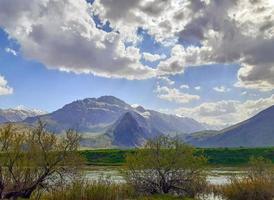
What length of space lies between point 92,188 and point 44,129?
9.10 m

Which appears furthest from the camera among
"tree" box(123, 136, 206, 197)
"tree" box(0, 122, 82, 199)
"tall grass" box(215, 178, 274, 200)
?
"tree" box(123, 136, 206, 197)

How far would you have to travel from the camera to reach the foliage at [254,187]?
4569cm

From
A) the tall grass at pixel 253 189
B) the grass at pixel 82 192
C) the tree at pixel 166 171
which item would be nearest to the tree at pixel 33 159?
the grass at pixel 82 192

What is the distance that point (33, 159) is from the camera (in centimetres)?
3966

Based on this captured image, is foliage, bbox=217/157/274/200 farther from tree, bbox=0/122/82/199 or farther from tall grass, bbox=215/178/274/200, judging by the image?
tree, bbox=0/122/82/199

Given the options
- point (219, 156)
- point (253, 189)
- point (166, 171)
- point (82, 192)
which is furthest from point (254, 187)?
point (219, 156)

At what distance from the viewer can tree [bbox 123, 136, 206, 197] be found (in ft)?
160

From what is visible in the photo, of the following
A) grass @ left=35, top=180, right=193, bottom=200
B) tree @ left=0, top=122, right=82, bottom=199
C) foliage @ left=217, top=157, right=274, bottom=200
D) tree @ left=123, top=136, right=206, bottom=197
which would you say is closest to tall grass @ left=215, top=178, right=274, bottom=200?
foliage @ left=217, top=157, right=274, bottom=200

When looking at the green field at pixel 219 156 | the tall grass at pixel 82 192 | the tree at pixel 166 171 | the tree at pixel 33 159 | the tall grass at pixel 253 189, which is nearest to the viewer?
the tall grass at pixel 82 192

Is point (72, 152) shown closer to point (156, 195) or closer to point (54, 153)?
point (54, 153)

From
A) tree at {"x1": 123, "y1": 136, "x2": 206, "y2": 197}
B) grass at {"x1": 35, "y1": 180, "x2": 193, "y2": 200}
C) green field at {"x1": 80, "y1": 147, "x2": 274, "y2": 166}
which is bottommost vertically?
grass at {"x1": 35, "y1": 180, "x2": 193, "y2": 200}

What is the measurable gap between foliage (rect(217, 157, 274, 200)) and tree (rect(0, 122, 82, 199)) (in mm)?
18729

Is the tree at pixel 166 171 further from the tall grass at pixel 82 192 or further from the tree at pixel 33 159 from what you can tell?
the tree at pixel 33 159

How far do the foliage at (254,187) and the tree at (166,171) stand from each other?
12.3ft
